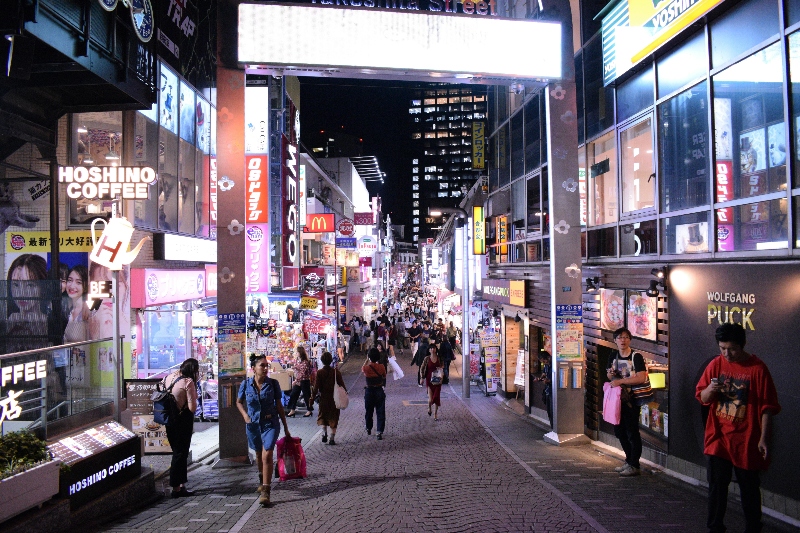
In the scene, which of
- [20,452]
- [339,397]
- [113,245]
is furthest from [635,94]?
[20,452]

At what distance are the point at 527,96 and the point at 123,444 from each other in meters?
14.0

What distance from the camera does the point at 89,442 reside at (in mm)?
6938

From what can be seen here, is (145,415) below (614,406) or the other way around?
below

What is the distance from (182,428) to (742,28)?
9.30m

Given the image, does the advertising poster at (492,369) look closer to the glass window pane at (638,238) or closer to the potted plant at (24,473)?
the glass window pane at (638,238)

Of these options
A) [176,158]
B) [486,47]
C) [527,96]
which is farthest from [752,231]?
[176,158]

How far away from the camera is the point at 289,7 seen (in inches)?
406

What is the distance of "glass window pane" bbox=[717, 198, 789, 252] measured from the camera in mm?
6855

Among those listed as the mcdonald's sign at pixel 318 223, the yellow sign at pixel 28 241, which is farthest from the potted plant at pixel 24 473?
the mcdonald's sign at pixel 318 223

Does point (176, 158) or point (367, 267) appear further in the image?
point (367, 267)

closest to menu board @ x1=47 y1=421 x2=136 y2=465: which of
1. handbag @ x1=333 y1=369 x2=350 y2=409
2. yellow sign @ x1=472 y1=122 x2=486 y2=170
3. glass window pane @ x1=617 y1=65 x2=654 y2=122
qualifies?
handbag @ x1=333 y1=369 x2=350 y2=409

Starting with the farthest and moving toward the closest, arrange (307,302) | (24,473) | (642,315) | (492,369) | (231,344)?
(307,302) → (492,369) → (231,344) → (642,315) → (24,473)

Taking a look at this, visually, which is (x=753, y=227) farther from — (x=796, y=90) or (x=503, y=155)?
(x=503, y=155)

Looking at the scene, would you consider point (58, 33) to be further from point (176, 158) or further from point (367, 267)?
point (367, 267)
